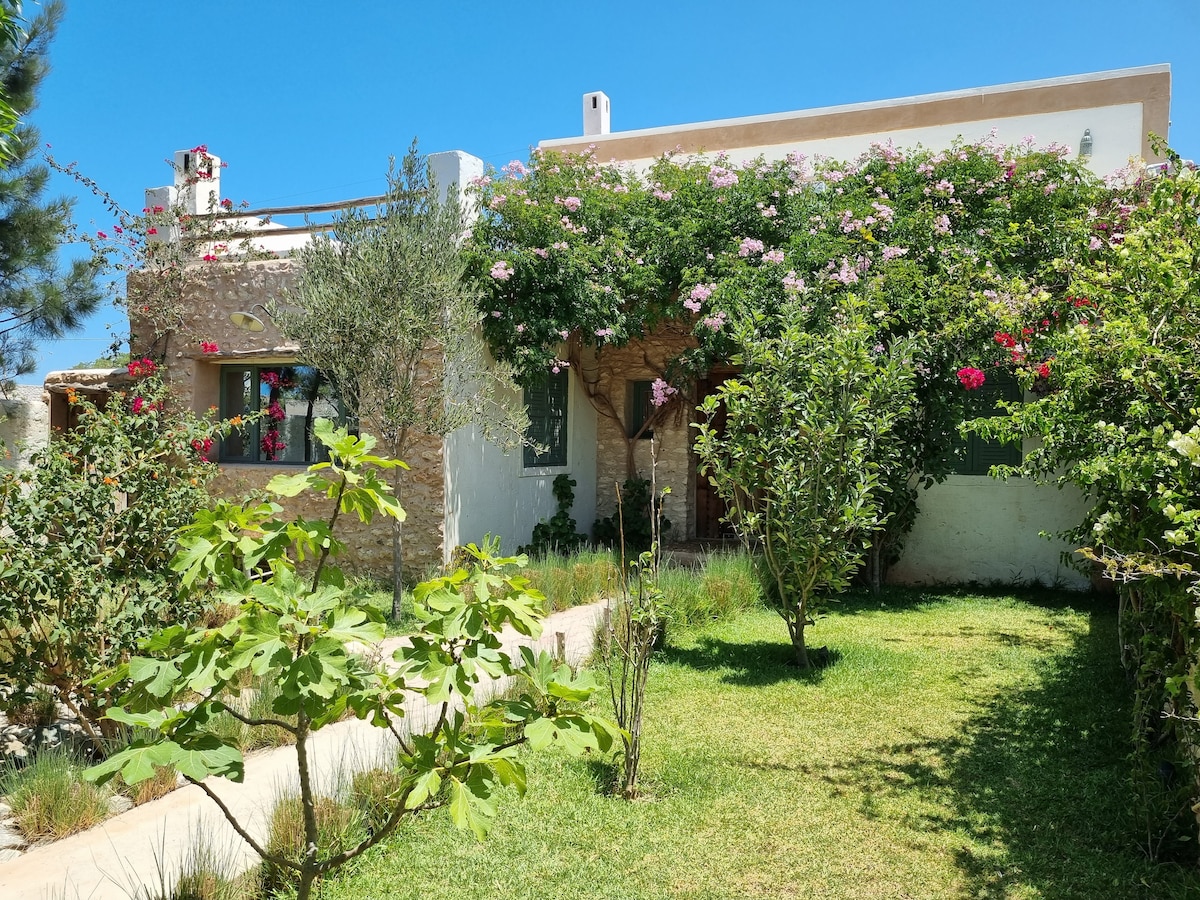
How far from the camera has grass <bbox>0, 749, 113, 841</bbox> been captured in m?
3.88

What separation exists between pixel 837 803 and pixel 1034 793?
41.8 inches

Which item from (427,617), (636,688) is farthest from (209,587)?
(427,617)

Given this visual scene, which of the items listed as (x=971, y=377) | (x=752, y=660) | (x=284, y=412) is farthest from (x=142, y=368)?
(x=971, y=377)

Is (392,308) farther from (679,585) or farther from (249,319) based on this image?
(679,585)

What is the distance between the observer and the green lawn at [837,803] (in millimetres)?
3457

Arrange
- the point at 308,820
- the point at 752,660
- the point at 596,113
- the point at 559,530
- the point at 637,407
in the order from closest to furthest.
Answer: the point at 308,820, the point at 752,660, the point at 559,530, the point at 637,407, the point at 596,113

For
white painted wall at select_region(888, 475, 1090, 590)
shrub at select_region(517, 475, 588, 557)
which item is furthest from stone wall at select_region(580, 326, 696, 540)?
white painted wall at select_region(888, 475, 1090, 590)

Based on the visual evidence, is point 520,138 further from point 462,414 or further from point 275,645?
point 275,645

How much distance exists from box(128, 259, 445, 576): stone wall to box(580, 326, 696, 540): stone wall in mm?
3517

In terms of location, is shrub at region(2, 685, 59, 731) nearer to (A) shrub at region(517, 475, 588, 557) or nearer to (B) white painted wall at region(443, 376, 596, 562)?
(B) white painted wall at region(443, 376, 596, 562)

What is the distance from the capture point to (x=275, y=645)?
1.95 m

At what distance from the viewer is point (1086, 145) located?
10.9m

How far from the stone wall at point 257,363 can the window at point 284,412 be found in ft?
0.88

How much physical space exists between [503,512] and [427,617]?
28.2 feet
